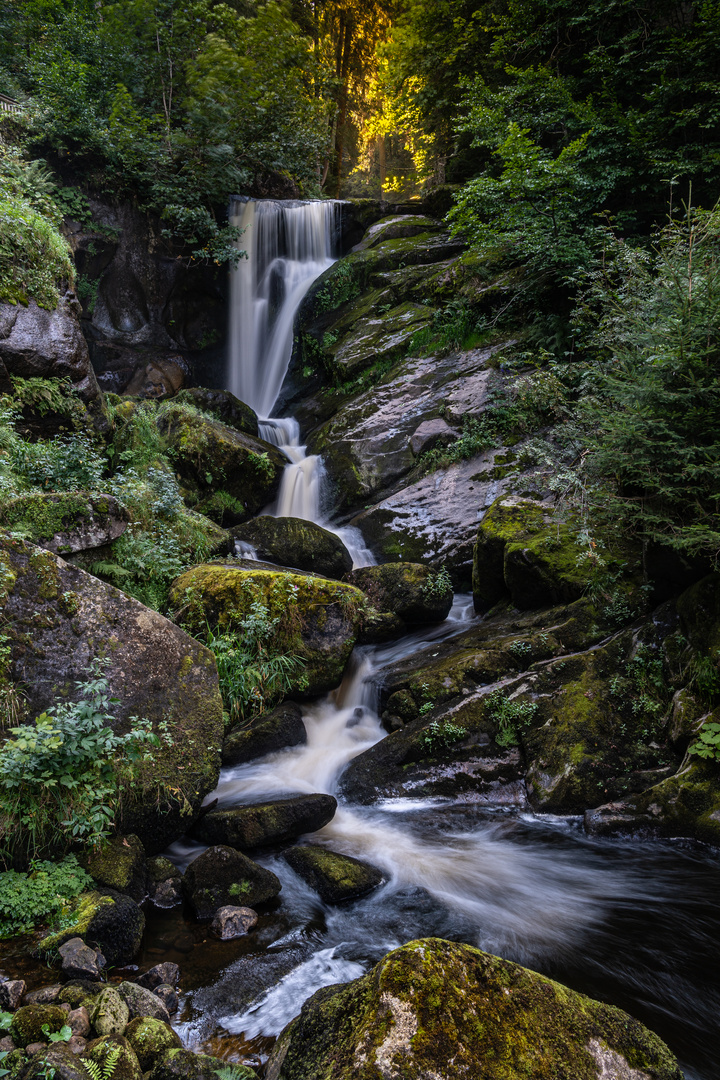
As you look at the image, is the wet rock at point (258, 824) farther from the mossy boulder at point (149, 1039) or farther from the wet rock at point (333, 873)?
the mossy boulder at point (149, 1039)

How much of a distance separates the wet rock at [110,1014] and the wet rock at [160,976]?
66cm

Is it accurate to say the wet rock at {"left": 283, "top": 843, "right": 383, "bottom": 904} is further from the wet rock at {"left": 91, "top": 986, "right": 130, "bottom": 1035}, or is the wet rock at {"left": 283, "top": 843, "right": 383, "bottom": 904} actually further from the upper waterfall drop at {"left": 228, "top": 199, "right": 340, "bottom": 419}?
the upper waterfall drop at {"left": 228, "top": 199, "right": 340, "bottom": 419}

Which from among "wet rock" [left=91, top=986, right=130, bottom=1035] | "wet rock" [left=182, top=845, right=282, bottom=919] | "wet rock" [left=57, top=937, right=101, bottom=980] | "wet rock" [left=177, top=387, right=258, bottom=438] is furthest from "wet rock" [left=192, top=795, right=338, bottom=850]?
"wet rock" [left=177, top=387, right=258, bottom=438]

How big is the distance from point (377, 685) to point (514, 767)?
2126 mm

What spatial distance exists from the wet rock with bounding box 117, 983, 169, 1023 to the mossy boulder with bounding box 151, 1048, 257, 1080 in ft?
1.15

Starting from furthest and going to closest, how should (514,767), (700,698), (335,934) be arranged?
(514,767) < (700,698) < (335,934)

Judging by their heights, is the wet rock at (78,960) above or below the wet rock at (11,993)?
below

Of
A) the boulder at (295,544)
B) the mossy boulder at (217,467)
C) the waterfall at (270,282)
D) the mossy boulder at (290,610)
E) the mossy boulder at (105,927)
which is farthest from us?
the waterfall at (270,282)

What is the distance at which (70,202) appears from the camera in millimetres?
14805

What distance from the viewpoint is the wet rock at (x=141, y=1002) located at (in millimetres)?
2869

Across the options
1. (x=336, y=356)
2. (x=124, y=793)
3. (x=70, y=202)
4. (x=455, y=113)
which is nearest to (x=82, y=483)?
(x=124, y=793)

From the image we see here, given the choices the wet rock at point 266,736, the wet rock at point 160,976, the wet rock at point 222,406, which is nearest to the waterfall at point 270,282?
the wet rock at point 222,406

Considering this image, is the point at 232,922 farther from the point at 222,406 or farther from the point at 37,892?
the point at 222,406

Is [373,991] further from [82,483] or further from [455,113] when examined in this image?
[455,113]
